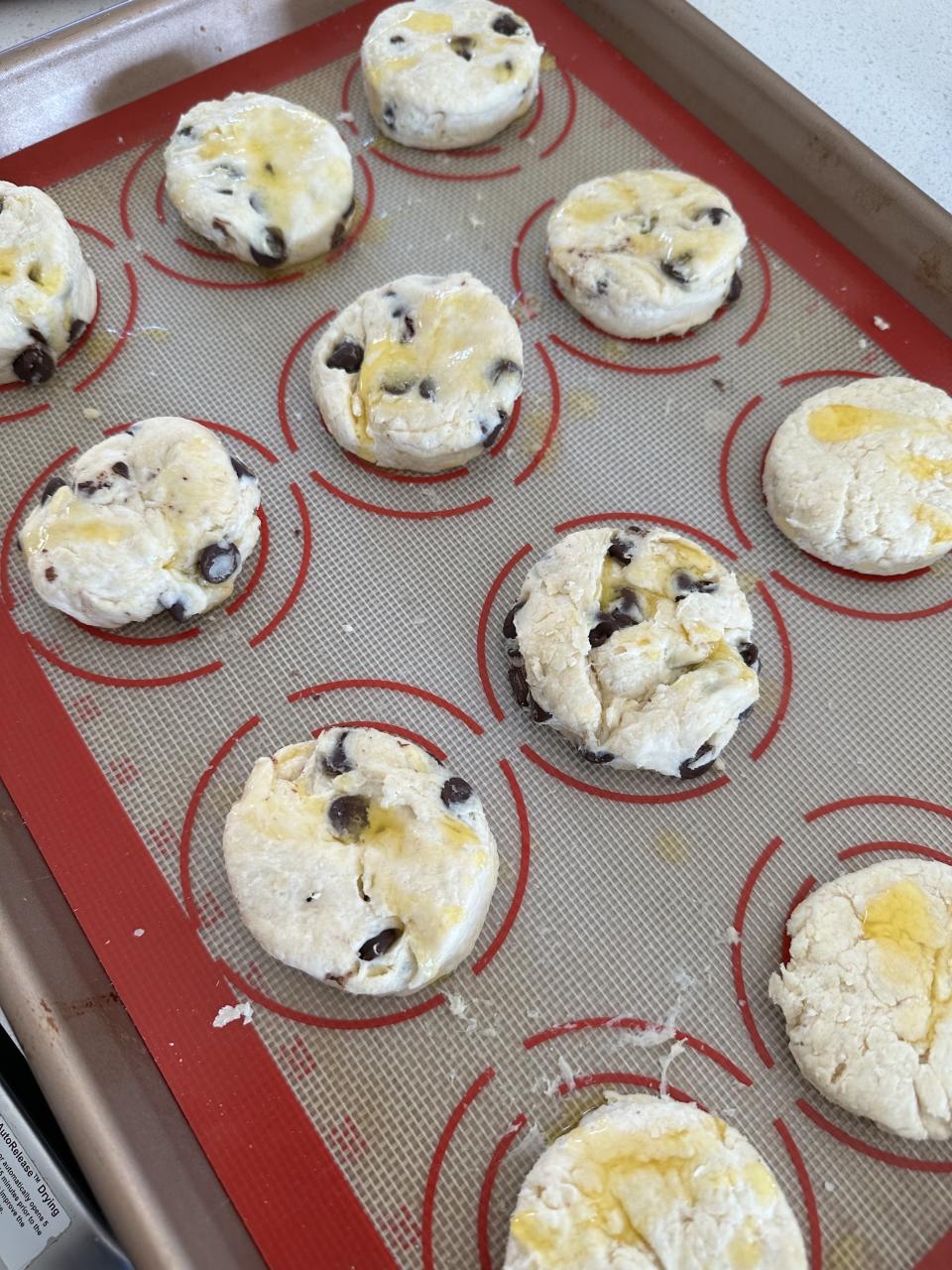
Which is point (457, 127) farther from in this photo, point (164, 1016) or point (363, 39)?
point (164, 1016)

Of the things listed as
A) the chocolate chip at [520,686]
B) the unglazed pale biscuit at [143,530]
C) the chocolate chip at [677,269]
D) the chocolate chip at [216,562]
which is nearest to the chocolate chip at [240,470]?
the unglazed pale biscuit at [143,530]

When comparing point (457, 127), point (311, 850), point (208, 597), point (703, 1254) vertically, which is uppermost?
point (457, 127)

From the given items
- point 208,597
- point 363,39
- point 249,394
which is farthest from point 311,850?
point 363,39

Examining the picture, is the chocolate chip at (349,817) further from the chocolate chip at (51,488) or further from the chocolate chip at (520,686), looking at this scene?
the chocolate chip at (51,488)

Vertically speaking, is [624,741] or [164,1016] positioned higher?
[624,741]

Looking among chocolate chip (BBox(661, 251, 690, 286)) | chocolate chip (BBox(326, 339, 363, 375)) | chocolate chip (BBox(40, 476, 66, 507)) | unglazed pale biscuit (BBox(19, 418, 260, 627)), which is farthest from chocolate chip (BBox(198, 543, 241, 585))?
Result: chocolate chip (BBox(661, 251, 690, 286))

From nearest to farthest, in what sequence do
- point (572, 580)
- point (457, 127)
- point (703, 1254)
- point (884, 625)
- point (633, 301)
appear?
Answer: point (703, 1254) → point (572, 580) → point (884, 625) → point (633, 301) → point (457, 127)

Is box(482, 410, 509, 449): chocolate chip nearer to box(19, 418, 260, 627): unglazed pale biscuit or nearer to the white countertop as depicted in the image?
box(19, 418, 260, 627): unglazed pale biscuit

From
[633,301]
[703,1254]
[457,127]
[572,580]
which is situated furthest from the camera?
[457,127]
